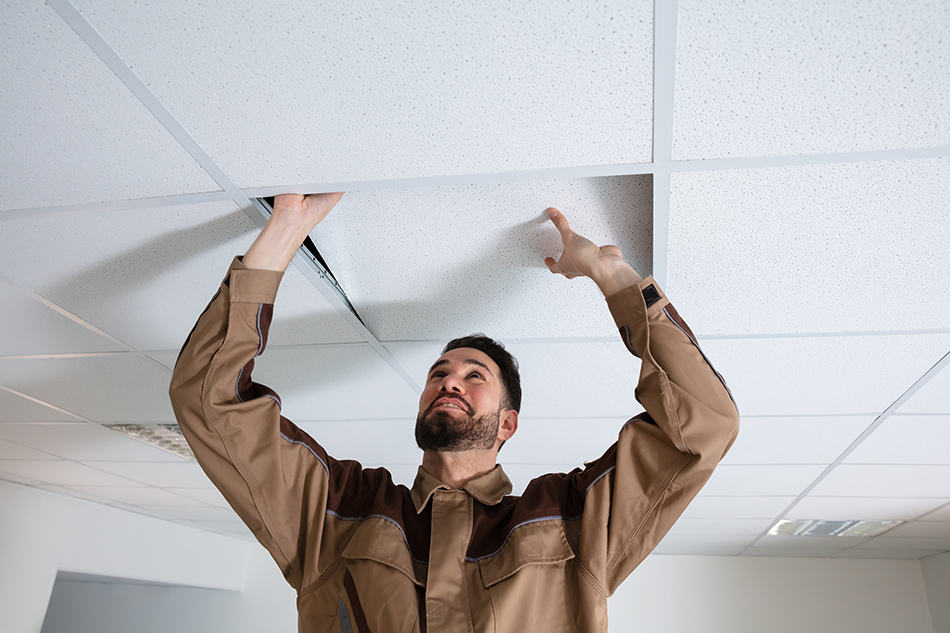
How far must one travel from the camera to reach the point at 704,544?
5.84 m

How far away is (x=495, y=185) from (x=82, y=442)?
322cm

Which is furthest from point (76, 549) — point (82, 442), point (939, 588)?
point (939, 588)

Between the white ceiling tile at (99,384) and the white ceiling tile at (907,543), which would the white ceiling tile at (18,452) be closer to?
the white ceiling tile at (99,384)

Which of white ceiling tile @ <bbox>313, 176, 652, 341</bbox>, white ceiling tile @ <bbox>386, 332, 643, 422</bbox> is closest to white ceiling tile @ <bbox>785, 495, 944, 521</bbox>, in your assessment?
white ceiling tile @ <bbox>386, 332, 643, 422</bbox>

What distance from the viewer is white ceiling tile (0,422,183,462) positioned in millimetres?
3369

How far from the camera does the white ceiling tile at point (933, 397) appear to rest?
2.21 metres

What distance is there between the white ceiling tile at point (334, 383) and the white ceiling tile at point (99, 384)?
0.47 metres

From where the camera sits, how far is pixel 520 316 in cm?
196

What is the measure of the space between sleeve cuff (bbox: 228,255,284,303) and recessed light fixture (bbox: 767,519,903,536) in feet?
14.8

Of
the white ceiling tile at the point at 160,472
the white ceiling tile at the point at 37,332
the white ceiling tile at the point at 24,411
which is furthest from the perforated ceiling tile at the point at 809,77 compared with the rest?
the white ceiling tile at the point at 160,472

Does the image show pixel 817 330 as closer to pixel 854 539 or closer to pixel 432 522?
pixel 432 522

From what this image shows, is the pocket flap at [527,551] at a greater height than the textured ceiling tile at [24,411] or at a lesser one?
lesser

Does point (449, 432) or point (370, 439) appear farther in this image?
point (370, 439)

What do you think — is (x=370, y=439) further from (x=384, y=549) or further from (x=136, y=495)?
(x=136, y=495)
